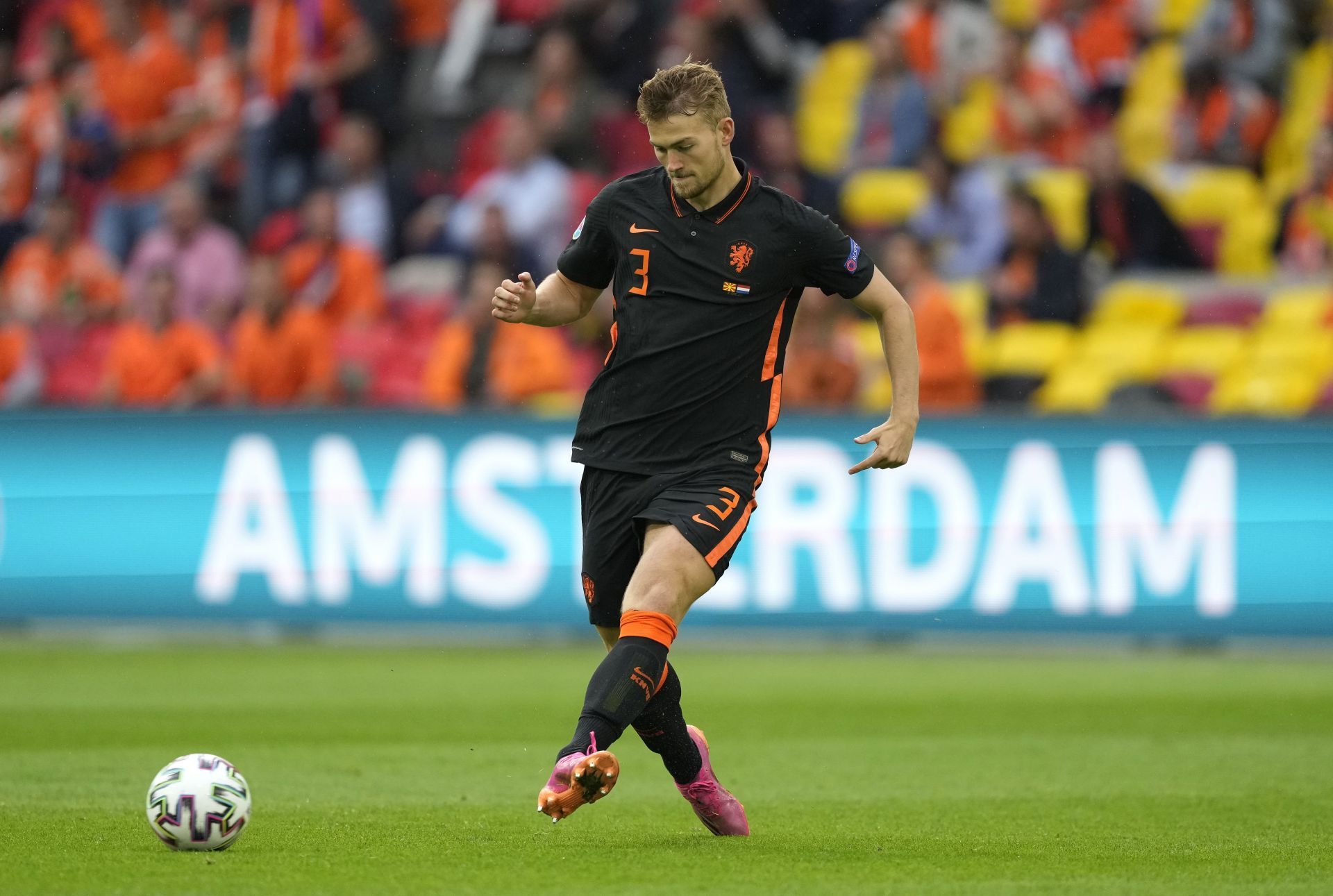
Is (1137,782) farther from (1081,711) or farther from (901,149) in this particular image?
(901,149)

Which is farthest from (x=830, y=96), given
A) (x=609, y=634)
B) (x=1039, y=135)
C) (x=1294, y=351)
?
(x=609, y=634)

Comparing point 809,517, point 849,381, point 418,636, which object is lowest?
point 418,636

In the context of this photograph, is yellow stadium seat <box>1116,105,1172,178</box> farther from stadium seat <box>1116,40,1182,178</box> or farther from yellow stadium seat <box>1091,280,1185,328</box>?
yellow stadium seat <box>1091,280,1185,328</box>

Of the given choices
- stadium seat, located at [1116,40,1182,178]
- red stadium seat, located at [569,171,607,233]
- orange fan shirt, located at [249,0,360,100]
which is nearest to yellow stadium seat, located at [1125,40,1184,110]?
stadium seat, located at [1116,40,1182,178]

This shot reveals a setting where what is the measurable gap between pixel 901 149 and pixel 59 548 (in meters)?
7.79

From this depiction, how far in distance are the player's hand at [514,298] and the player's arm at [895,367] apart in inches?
40.0

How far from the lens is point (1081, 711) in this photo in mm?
10508

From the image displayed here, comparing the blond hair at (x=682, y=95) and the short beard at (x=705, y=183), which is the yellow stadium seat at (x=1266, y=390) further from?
the blond hair at (x=682, y=95)

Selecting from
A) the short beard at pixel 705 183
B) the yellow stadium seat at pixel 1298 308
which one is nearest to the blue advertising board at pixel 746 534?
the yellow stadium seat at pixel 1298 308

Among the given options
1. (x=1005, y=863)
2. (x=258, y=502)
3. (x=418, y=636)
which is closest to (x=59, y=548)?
(x=258, y=502)

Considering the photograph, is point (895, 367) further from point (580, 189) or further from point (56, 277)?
point (56, 277)

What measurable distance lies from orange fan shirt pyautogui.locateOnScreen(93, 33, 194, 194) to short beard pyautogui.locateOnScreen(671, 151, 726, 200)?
1367cm

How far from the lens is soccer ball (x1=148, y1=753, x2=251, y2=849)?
5715mm

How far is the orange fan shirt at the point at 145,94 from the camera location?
18.8 m
